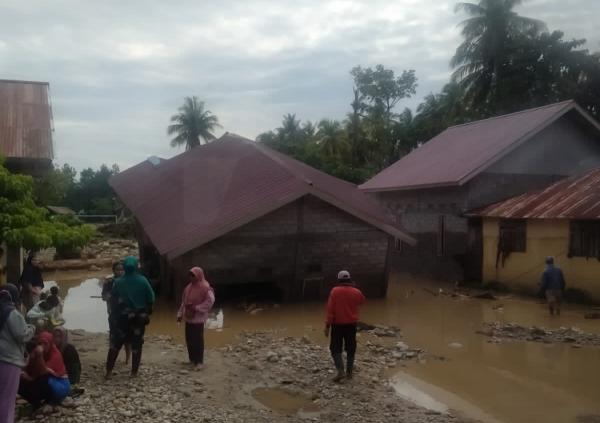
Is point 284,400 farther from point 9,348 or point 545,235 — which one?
point 545,235

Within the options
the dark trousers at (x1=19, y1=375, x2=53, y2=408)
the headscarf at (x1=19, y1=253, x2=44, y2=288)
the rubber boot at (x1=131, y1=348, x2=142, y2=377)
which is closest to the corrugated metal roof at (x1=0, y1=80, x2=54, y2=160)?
the headscarf at (x1=19, y1=253, x2=44, y2=288)

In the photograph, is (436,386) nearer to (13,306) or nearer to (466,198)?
(13,306)

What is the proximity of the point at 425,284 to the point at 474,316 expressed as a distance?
640 centimetres

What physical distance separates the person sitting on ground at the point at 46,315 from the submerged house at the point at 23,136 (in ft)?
7.53

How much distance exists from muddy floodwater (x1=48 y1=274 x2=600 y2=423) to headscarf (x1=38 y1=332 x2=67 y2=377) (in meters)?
2.47

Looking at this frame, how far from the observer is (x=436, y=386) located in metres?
8.62

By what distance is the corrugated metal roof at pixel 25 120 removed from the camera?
10664mm

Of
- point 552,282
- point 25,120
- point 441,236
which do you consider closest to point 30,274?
point 25,120

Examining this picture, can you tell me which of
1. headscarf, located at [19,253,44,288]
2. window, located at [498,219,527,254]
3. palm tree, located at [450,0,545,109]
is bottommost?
headscarf, located at [19,253,44,288]

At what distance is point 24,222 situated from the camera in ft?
23.1

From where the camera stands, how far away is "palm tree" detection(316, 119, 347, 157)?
145 feet

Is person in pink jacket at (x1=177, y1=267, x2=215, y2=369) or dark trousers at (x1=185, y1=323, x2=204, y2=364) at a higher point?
person in pink jacket at (x1=177, y1=267, x2=215, y2=369)

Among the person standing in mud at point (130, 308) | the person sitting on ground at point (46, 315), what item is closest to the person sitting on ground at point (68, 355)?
the person sitting on ground at point (46, 315)

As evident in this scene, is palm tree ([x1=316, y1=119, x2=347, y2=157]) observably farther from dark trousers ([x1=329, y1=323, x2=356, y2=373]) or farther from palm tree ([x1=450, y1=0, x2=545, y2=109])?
dark trousers ([x1=329, y1=323, x2=356, y2=373])
